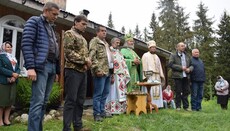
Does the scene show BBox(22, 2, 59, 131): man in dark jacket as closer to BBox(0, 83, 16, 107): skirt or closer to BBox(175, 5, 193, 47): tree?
BBox(0, 83, 16, 107): skirt

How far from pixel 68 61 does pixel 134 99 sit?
8.62ft

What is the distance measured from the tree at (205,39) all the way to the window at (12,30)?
17.8 m

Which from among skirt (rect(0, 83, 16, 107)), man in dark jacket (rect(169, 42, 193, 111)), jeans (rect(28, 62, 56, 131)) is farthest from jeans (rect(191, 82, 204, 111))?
jeans (rect(28, 62, 56, 131))

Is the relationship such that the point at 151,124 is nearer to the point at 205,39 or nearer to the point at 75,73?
the point at 75,73

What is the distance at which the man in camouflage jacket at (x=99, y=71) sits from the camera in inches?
193

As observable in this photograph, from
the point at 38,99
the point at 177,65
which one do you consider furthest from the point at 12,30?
the point at 177,65

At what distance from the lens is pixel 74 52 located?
3.73 meters

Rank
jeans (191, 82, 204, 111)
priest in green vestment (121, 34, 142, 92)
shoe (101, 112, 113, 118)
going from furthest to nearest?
jeans (191, 82, 204, 111) → priest in green vestment (121, 34, 142, 92) → shoe (101, 112, 113, 118)

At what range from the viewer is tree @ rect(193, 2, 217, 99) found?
76.5 feet

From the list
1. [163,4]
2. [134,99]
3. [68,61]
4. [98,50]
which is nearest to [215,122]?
[134,99]

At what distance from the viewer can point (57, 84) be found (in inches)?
247

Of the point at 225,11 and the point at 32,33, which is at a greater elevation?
the point at 225,11

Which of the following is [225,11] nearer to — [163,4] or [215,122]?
[163,4]

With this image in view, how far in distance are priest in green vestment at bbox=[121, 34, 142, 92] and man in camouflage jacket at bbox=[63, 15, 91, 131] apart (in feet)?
8.19
